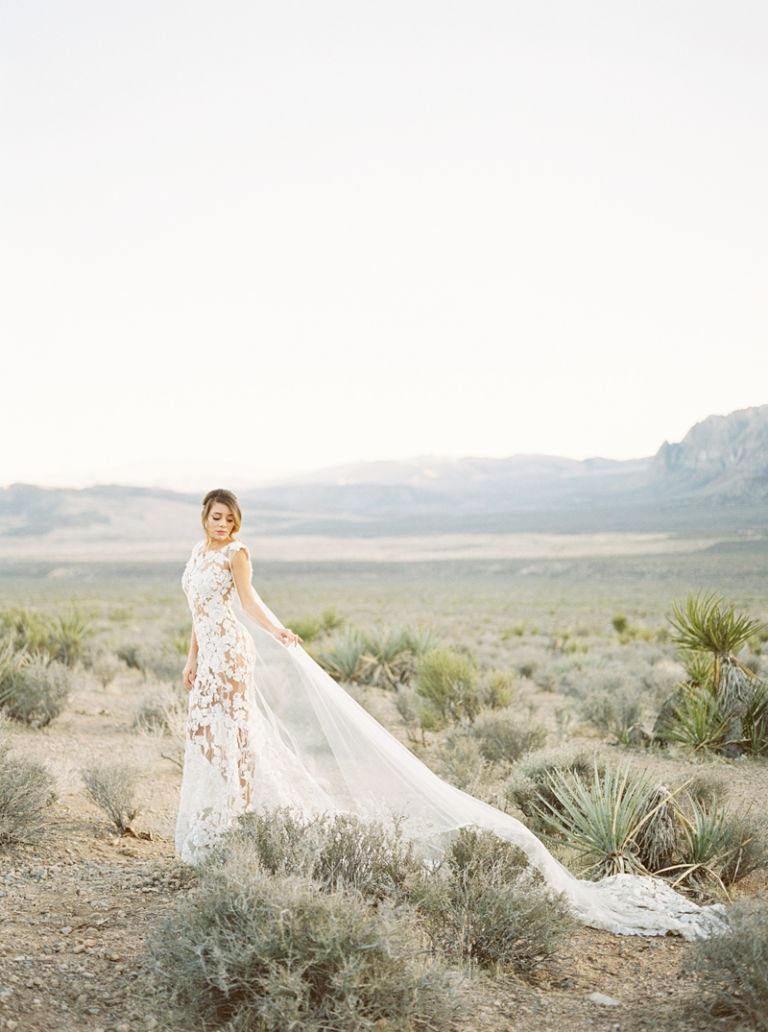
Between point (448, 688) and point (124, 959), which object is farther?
point (448, 688)

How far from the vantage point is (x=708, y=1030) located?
342 cm

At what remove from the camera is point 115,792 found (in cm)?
604

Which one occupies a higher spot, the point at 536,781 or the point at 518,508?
the point at 518,508

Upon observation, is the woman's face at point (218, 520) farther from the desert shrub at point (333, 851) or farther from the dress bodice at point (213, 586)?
the desert shrub at point (333, 851)

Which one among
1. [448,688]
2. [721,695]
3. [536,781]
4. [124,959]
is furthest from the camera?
[448,688]

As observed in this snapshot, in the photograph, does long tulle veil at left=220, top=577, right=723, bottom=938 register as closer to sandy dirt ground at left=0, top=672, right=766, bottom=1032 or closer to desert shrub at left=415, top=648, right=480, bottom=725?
sandy dirt ground at left=0, top=672, right=766, bottom=1032

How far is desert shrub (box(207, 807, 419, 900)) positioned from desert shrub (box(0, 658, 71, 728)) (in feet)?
20.7

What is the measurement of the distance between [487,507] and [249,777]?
576ft

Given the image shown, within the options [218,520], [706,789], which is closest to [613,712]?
[706,789]

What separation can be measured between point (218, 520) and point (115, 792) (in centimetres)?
200

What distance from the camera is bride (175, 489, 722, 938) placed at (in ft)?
15.7

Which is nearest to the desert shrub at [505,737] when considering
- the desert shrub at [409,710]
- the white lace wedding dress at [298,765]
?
the desert shrub at [409,710]

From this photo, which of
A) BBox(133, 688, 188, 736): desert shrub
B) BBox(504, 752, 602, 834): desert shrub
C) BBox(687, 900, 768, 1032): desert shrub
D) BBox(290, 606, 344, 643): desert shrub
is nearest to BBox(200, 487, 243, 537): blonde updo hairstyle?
BBox(504, 752, 602, 834): desert shrub

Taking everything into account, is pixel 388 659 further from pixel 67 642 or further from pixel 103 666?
pixel 67 642
